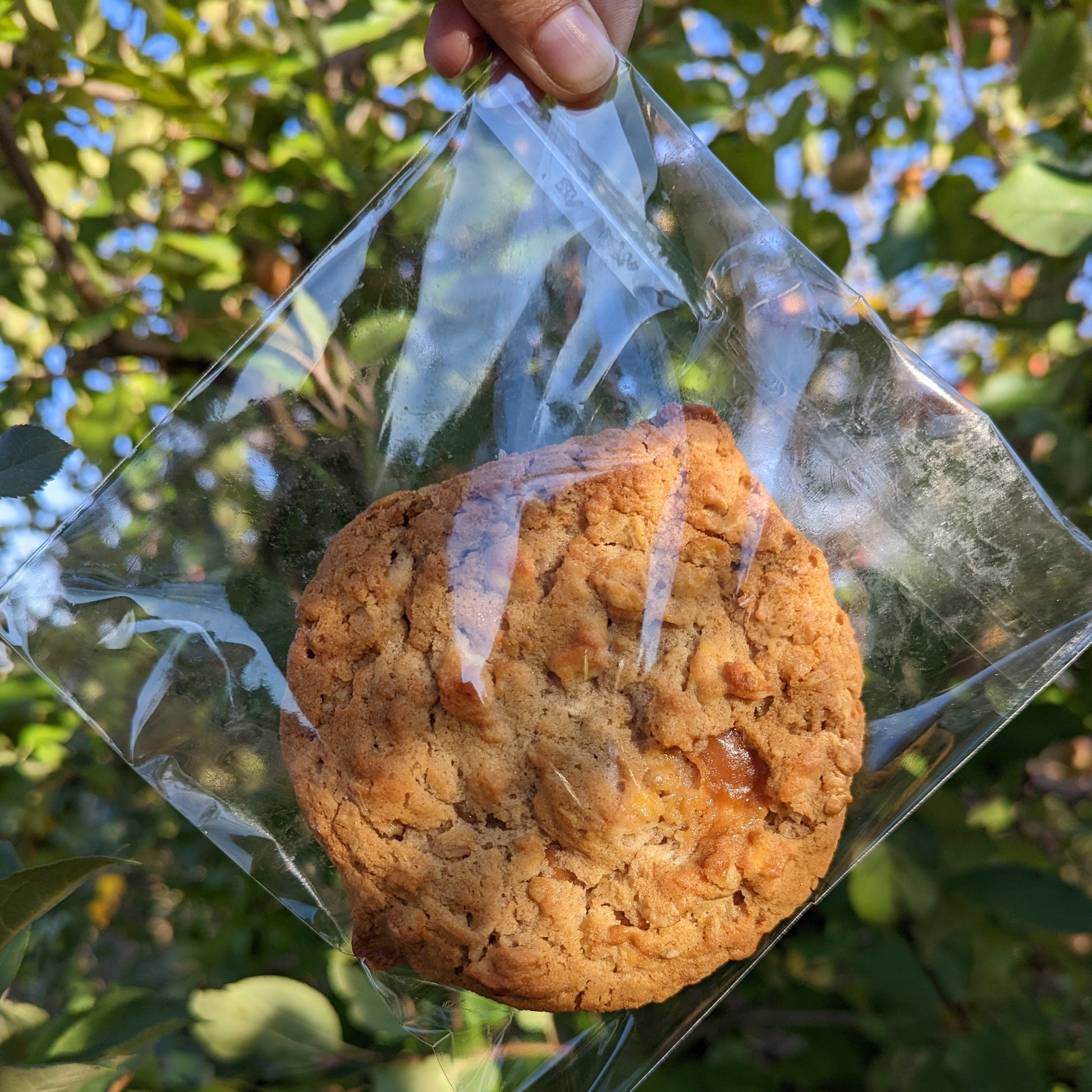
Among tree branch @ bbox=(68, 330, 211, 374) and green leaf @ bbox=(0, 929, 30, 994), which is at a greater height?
tree branch @ bbox=(68, 330, 211, 374)

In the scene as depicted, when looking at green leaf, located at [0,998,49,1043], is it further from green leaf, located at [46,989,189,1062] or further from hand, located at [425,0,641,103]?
hand, located at [425,0,641,103]

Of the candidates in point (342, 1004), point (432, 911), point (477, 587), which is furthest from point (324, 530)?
point (342, 1004)

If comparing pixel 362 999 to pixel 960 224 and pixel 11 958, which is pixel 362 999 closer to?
pixel 11 958

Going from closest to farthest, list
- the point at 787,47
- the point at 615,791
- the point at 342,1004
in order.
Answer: the point at 615,791
the point at 342,1004
the point at 787,47

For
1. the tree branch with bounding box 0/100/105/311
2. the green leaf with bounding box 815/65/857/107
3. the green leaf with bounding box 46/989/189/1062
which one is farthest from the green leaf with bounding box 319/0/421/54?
the green leaf with bounding box 46/989/189/1062

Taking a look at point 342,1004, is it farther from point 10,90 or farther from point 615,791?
point 10,90

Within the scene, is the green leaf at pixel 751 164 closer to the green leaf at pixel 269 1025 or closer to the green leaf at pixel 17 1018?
the green leaf at pixel 269 1025
